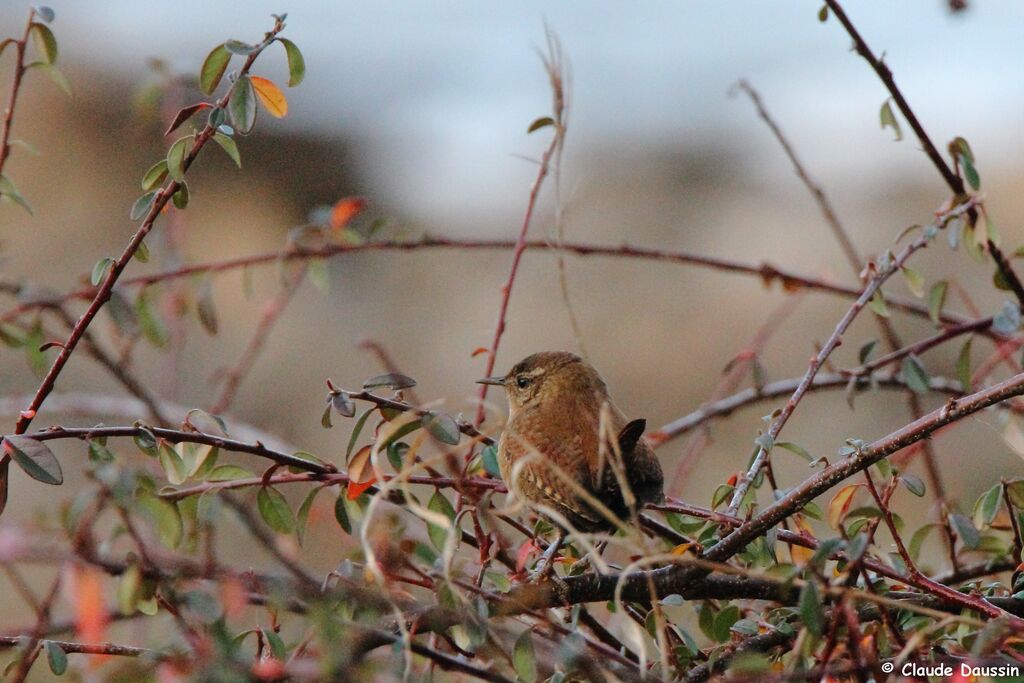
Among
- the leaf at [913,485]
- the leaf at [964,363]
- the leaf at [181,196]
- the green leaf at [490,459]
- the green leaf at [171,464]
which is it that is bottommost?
the leaf at [913,485]

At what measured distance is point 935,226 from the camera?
1482 mm

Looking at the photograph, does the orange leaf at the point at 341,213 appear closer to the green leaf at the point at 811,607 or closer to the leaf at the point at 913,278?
the leaf at the point at 913,278

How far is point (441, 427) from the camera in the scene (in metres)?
1.22

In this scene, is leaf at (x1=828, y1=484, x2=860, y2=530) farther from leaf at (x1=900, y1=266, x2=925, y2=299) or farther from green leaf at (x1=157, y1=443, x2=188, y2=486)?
green leaf at (x1=157, y1=443, x2=188, y2=486)

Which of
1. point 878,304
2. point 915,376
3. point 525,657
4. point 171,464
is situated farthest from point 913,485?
point 171,464

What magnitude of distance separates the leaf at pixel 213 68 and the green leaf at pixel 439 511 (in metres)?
0.57

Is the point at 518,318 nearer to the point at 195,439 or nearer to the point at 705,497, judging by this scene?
the point at 705,497

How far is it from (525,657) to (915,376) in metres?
0.84

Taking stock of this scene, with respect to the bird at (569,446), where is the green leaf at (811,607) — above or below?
below

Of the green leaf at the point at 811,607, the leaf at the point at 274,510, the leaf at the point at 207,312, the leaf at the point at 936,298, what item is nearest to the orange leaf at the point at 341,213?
the leaf at the point at 207,312

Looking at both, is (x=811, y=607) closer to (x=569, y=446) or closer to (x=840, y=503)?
(x=840, y=503)

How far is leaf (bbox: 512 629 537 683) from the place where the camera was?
3.54ft

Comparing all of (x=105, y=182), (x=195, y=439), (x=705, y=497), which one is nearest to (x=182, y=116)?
(x=195, y=439)

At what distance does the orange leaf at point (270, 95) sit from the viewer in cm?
130
